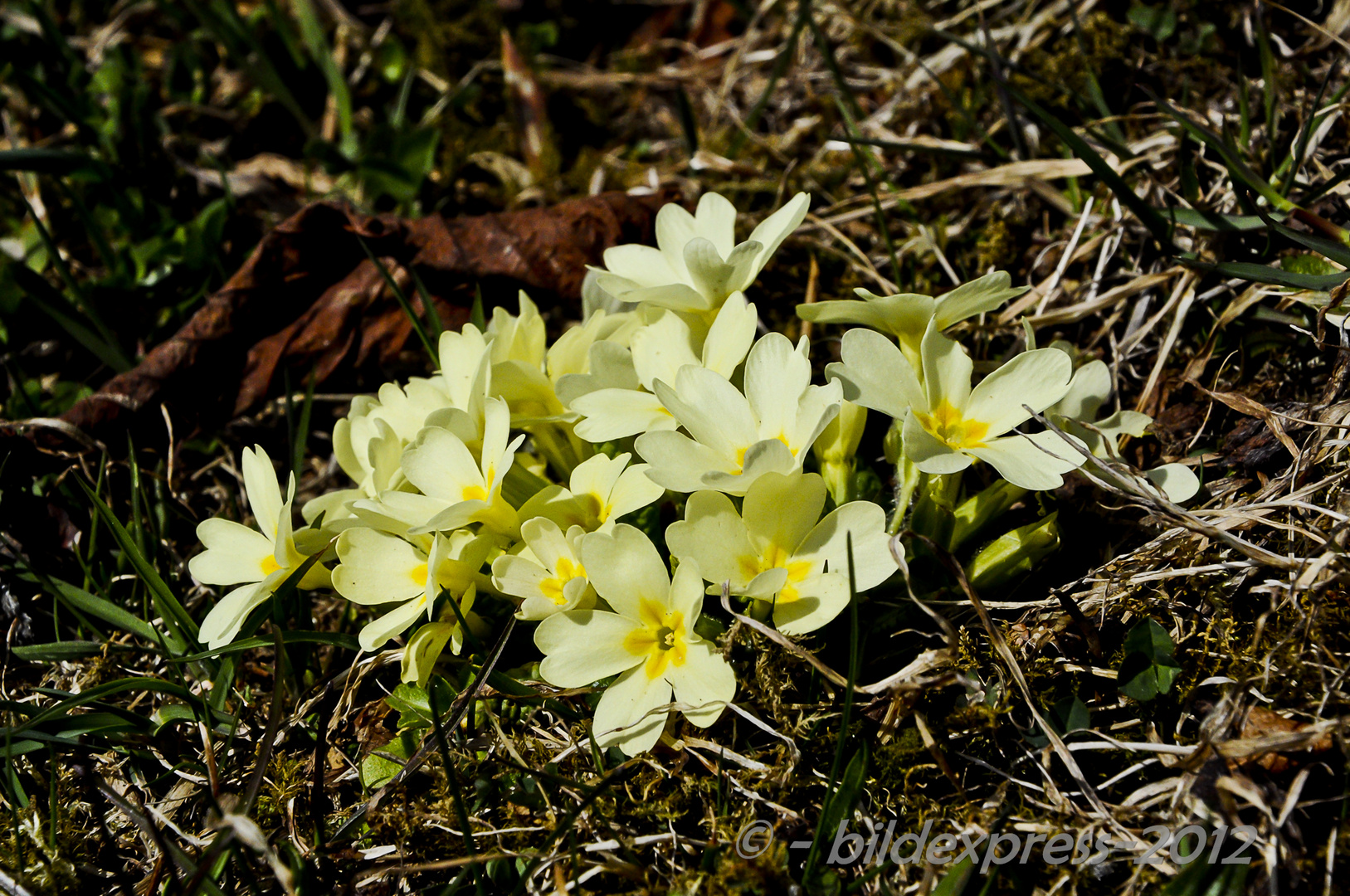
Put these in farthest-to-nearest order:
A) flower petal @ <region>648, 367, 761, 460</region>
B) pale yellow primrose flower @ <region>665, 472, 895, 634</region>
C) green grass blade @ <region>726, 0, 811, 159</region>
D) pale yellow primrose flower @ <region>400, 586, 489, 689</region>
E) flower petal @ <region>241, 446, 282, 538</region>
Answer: green grass blade @ <region>726, 0, 811, 159</region> → flower petal @ <region>241, 446, 282, 538</region> → pale yellow primrose flower @ <region>400, 586, 489, 689</region> → flower petal @ <region>648, 367, 761, 460</region> → pale yellow primrose flower @ <region>665, 472, 895, 634</region>

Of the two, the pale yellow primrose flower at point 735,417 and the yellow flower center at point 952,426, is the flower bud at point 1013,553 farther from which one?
the pale yellow primrose flower at point 735,417

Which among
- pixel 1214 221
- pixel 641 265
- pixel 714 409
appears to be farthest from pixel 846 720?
pixel 1214 221

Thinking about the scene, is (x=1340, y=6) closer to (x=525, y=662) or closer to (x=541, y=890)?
(x=525, y=662)

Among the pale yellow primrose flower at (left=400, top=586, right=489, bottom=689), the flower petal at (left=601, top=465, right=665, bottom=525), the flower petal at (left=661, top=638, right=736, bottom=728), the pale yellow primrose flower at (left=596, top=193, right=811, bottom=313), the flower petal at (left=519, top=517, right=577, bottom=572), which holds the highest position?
the pale yellow primrose flower at (left=596, top=193, right=811, bottom=313)

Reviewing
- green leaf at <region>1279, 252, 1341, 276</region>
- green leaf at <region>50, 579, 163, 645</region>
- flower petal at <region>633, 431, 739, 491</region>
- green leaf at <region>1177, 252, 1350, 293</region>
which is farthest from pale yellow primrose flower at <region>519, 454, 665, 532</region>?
green leaf at <region>1279, 252, 1341, 276</region>

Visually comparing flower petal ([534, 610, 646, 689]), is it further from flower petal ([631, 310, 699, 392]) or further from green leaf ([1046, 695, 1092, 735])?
green leaf ([1046, 695, 1092, 735])

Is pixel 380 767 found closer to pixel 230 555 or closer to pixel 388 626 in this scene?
pixel 388 626

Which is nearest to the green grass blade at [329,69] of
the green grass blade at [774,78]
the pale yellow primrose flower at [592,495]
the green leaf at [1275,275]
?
the green grass blade at [774,78]

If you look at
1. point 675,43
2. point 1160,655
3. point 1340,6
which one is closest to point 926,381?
point 1160,655
